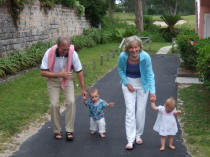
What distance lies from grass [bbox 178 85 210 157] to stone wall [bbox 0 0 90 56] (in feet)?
21.1

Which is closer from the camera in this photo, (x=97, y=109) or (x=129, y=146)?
(x=129, y=146)

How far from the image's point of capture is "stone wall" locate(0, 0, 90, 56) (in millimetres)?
12234

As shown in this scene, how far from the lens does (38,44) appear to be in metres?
15.0

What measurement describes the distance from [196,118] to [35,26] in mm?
10178

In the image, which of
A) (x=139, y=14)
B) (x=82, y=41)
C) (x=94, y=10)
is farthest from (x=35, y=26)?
(x=139, y=14)

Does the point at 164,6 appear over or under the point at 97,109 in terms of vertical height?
over

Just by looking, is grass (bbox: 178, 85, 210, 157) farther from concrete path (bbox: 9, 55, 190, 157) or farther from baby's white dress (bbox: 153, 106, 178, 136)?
baby's white dress (bbox: 153, 106, 178, 136)

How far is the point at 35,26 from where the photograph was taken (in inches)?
602

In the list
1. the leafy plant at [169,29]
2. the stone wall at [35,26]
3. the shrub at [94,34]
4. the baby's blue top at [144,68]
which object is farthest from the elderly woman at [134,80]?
the leafy plant at [169,29]

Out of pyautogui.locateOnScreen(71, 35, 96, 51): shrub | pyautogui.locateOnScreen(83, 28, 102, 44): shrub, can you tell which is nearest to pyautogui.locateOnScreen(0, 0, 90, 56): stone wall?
pyautogui.locateOnScreen(71, 35, 96, 51): shrub

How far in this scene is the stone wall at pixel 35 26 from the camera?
40.1 feet

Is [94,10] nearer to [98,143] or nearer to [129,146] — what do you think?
[98,143]

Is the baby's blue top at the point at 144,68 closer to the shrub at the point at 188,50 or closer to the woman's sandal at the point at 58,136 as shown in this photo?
the woman's sandal at the point at 58,136

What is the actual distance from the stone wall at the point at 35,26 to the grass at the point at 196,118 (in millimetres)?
6425
